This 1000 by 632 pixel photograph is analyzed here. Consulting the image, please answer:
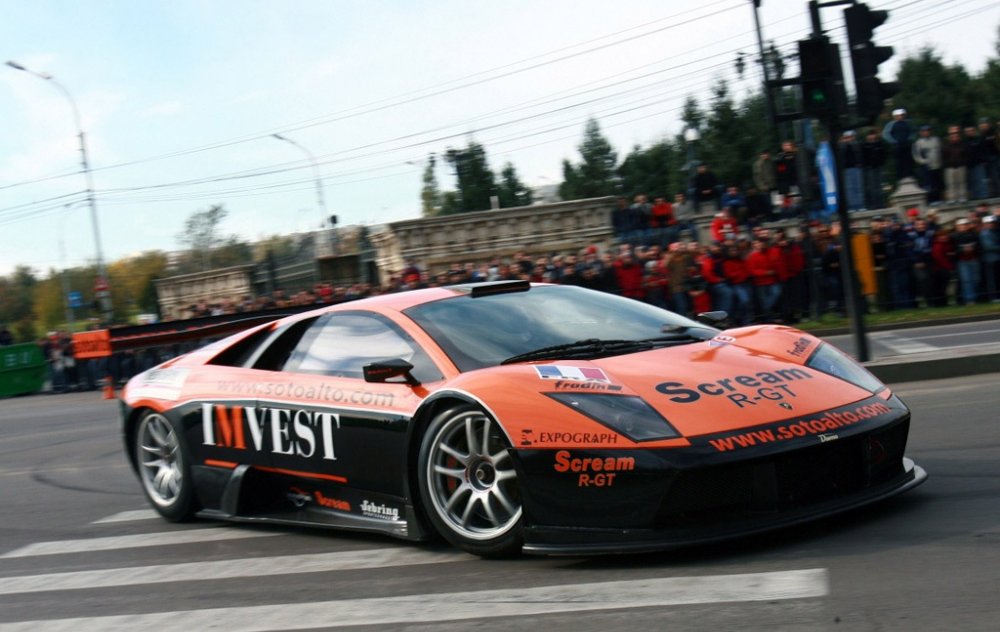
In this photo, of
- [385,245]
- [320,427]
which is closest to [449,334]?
[320,427]

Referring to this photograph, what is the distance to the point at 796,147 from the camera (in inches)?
888

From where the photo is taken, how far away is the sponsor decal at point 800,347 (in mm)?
5727

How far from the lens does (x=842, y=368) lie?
5652 mm

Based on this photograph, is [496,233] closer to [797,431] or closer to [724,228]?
[724,228]

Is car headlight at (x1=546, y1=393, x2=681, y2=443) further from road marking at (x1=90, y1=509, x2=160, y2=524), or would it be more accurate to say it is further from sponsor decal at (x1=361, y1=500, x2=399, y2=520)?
road marking at (x1=90, y1=509, x2=160, y2=524)

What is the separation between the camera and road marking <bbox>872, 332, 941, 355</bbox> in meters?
14.5

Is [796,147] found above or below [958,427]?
above

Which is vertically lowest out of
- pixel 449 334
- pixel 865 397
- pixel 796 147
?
pixel 865 397

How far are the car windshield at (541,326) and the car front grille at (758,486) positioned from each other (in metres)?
1.06

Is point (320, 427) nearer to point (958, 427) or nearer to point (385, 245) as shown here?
point (958, 427)

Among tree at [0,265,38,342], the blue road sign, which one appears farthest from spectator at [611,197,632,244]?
tree at [0,265,38,342]

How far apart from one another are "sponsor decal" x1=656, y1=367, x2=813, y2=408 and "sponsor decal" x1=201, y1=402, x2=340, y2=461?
5.85 ft

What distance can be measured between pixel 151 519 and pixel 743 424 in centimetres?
419

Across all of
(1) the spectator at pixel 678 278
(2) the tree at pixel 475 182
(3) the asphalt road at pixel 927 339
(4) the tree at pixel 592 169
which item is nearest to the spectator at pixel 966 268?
(3) the asphalt road at pixel 927 339
